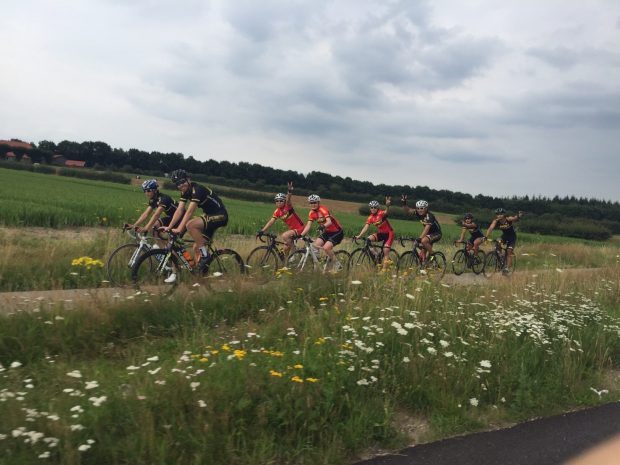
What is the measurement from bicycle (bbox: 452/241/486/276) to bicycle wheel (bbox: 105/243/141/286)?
388 inches

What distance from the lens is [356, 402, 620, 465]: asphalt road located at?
355cm

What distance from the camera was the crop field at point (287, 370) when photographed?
3.32 meters

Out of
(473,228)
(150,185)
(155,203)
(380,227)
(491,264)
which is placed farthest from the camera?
(491,264)

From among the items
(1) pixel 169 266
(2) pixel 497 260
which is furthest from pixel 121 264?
(2) pixel 497 260

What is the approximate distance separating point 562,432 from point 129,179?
68.5 m

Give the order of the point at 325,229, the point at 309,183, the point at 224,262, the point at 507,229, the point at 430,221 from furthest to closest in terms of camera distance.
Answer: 1. the point at 309,183
2. the point at 507,229
3. the point at 430,221
4. the point at 325,229
5. the point at 224,262

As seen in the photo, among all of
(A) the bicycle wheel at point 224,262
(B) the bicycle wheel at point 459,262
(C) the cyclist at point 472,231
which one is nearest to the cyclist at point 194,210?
(A) the bicycle wheel at point 224,262

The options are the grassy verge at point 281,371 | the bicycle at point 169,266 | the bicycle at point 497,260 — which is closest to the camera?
the grassy verge at point 281,371

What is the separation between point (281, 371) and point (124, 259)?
5684 mm

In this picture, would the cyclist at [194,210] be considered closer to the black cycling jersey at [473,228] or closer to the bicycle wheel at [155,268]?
the bicycle wheel at [155,268]

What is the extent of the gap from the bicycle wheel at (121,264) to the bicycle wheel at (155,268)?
15.7 inches

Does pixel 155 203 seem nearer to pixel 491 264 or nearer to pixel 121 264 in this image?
pixel 121 264

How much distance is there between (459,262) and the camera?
49.6ft

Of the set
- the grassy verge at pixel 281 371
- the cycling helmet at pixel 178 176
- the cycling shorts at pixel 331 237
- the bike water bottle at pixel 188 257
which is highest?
the cycling helmet at pixel 178 176
